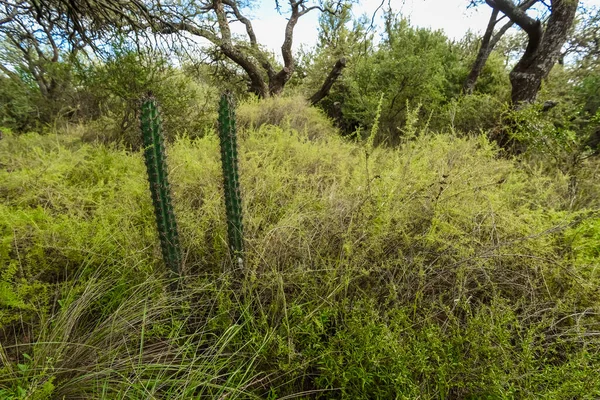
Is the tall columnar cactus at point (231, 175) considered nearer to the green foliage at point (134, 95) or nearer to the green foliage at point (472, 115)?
the green foliage at point (134, 95)

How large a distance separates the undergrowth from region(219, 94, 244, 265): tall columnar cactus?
0.13 meters

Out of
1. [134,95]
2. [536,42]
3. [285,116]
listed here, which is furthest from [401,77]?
[134,95]

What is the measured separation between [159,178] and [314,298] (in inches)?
39.1

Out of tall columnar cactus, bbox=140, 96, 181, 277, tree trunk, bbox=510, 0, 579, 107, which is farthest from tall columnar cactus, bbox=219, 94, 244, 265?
tree trunk, bbox=510, 0, 579, 107

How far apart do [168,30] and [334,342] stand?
396 centimetres

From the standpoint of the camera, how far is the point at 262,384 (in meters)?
1.23

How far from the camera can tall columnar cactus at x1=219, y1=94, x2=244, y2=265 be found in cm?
150

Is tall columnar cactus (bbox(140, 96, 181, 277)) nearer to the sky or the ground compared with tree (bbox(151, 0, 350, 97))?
nearer to the ground

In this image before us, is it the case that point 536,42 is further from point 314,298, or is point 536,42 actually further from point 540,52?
point 314,298

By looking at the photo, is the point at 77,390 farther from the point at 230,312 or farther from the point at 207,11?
the point at 207,11

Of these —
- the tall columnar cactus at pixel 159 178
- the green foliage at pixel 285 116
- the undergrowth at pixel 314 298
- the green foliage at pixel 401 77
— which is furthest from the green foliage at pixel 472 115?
the tall columnar cactus at pixel 159 178

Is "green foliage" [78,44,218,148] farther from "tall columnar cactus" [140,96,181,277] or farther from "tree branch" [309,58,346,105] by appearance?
"tree branch" [309,58,346,105]

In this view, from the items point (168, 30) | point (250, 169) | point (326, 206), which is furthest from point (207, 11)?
point (326, 206)

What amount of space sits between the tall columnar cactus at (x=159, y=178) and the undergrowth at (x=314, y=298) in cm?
19
